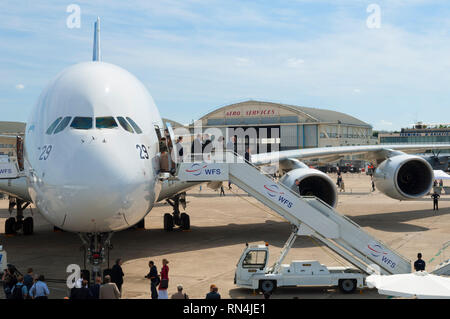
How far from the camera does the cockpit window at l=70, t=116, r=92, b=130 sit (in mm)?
11055

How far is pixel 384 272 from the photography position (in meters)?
12.6

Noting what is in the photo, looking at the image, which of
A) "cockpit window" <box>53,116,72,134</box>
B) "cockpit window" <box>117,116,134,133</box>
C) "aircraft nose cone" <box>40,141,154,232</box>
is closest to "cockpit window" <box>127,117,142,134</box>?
"cockpit window" <box>117,116,134,133</box>

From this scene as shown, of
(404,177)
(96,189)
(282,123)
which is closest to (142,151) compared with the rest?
(96,189)

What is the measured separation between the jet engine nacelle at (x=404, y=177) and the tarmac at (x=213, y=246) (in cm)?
142

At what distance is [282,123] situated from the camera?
3068 inches

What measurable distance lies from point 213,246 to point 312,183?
4636 millimetres

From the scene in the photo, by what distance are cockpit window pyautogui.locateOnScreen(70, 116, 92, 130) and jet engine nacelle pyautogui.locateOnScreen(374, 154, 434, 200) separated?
46.1 ft

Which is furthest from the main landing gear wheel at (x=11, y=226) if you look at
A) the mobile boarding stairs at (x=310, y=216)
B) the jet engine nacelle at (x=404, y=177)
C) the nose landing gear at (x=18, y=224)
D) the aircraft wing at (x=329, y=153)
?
the jet engine nacelle at (x=404, y=177)

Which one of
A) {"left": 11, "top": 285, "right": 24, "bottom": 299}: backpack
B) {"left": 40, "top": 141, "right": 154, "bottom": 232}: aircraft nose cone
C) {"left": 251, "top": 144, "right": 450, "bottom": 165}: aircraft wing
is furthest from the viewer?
{"left": 251, "top": 144, "right": 450, "bottom": 165}: aircraft wing

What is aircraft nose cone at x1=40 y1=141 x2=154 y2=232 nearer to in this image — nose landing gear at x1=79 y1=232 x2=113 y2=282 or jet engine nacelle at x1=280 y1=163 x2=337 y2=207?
nose landing gear at x1=79 y1=232 x2=113 y2=282

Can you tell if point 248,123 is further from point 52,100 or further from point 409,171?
point 52,100

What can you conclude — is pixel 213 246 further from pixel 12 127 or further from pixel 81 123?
pixel 12 127

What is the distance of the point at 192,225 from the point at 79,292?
13319 millimetres

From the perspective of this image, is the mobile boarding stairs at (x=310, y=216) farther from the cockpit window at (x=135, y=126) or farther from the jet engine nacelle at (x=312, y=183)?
the jet engine nacelle at (x=312, y=183)
